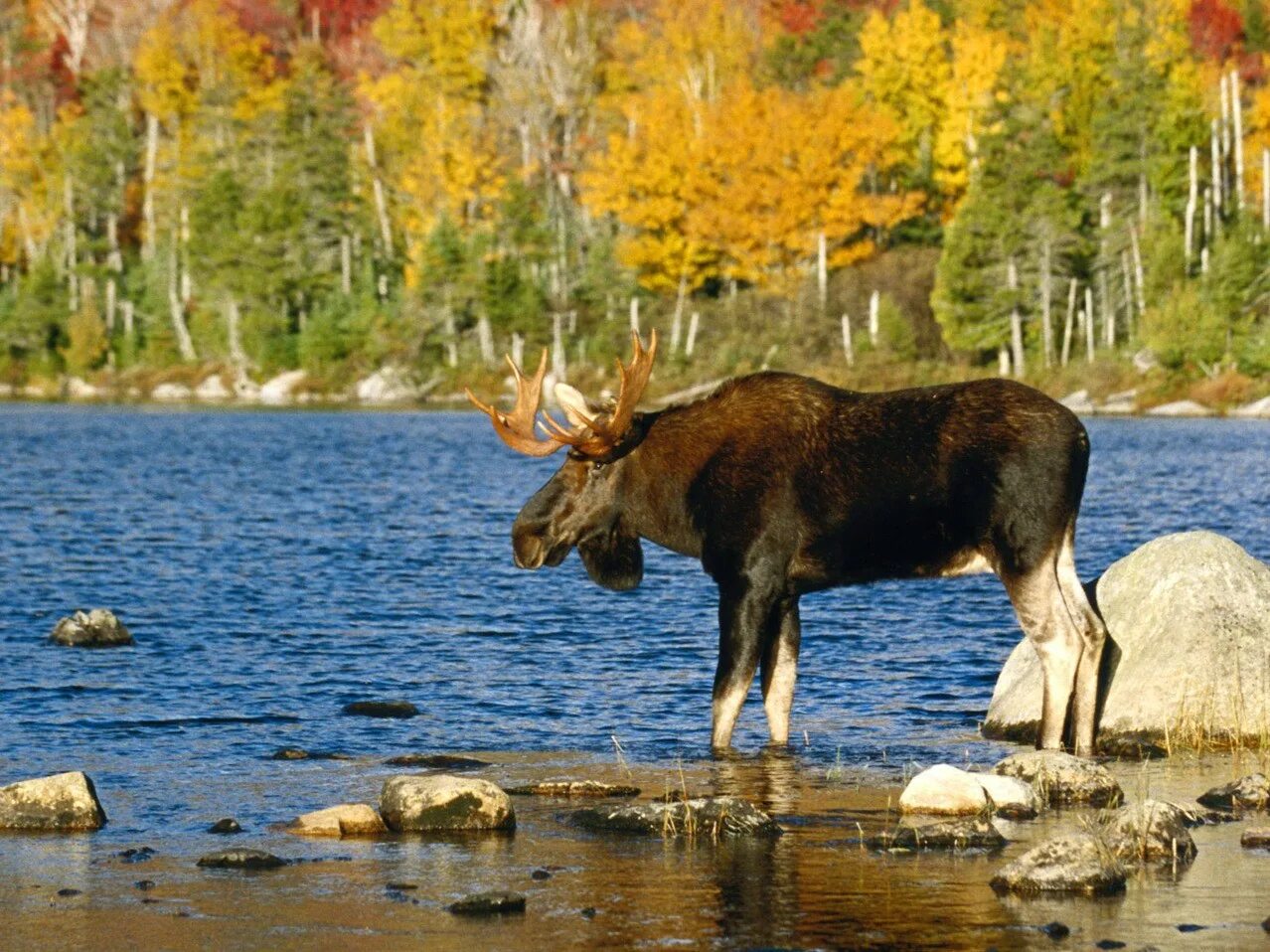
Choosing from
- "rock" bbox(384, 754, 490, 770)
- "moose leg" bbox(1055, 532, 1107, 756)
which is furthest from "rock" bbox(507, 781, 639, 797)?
"moose leg" bbox(1055, 532, 1107, 756)

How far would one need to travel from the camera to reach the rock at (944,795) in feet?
38.2

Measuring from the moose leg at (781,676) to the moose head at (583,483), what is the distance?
114 cm

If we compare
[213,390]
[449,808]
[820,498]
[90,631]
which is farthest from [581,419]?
[213,390]

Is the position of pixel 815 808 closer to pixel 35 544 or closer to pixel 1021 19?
pixel 35 544

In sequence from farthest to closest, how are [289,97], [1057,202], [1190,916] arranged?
1. [289,97]
2. [1057,202]
3. [1190,916]

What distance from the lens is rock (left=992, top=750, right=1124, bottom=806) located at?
12141mm

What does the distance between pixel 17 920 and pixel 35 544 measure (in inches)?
997

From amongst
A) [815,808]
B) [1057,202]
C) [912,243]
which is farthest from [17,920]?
[912,243]

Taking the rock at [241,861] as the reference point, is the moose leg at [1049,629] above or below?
above

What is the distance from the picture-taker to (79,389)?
12075 cm

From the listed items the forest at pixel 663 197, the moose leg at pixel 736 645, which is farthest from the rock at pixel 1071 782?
the forest at pixel 663 197

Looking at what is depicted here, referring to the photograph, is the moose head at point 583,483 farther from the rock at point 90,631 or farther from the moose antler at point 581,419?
the rock at point 90,631

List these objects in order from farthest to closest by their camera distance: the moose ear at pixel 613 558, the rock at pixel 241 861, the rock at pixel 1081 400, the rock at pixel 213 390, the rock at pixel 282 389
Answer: the rock at pixel 213 390 < the rock at pixel 282 389 < the rock at pixel 1081 400 < the moose ear at pixel 613 558 < the rock at pixel 241 861

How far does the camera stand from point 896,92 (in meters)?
104
